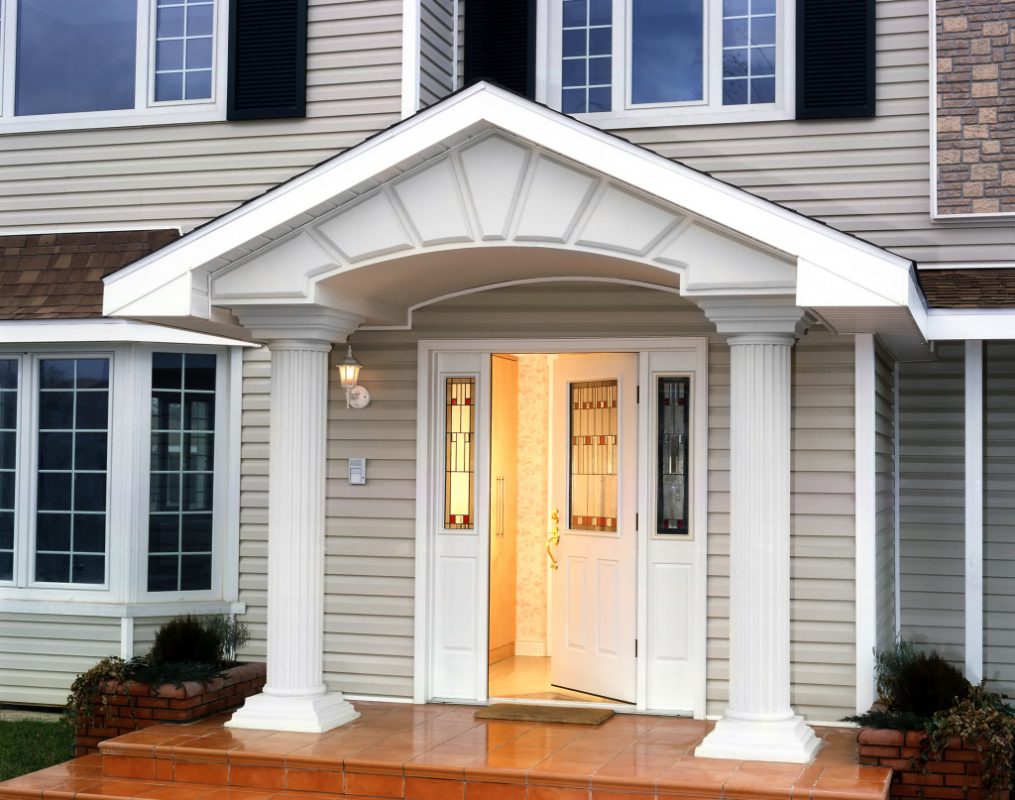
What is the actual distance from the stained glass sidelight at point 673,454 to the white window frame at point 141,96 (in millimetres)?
3631

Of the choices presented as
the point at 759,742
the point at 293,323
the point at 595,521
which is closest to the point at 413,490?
the point at 595,521

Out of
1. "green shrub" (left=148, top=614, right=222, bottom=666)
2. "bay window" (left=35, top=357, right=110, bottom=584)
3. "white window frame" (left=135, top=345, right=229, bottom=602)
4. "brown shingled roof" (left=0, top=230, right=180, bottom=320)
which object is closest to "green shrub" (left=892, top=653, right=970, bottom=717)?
"green shrub" (left=148, top=614, right=222, bottom=666)

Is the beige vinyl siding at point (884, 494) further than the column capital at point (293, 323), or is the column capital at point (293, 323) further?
the beige vinyl siding at point (884, 494)

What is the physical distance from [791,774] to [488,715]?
6.64 ft

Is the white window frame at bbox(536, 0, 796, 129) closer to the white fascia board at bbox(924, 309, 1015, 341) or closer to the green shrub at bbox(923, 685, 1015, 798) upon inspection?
the white fascia board at bbox(924, 309, 1015, 341)

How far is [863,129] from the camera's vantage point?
7777 millimetres

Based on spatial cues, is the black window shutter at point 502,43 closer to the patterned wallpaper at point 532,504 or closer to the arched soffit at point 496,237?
the arched soffit at point 496,237

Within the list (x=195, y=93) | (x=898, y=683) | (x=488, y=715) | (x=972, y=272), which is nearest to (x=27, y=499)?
(x=195, y=93)

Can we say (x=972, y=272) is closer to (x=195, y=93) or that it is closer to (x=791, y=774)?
(x=791, y=774)

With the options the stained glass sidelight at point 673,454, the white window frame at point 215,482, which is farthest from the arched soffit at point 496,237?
the white window frame at point 215,482

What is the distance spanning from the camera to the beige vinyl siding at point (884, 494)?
23.3 feet

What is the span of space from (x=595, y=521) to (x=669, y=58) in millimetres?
2995

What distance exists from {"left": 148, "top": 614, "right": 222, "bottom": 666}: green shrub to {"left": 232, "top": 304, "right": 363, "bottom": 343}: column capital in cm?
186

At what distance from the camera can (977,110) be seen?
763 centimetres
